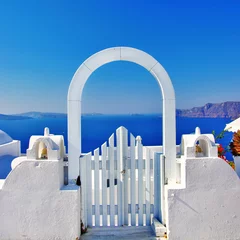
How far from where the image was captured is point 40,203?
299 centimetres

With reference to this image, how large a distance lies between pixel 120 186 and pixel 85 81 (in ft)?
5.95

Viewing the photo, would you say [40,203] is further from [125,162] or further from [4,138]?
[4,138]

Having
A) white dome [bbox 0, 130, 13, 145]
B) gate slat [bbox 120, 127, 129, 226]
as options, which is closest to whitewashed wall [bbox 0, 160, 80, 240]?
gate slat [bbox 120, 127, 129, 226]

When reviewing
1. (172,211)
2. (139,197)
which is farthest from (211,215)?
(139,197)

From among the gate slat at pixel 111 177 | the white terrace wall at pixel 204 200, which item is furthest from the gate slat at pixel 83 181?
the white terrace wall at pixel 204 200

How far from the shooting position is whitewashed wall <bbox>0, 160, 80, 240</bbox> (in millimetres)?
2979

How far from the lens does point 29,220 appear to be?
299 centimetres

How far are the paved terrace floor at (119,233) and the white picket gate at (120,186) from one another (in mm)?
93

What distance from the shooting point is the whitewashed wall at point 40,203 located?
298 cm

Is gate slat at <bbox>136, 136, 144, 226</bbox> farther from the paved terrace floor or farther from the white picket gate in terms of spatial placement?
the paved terrace floor

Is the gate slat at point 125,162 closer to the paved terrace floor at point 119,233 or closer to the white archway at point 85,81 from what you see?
the paved terrace floor at point 119,233

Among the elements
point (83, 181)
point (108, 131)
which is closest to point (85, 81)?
point (83, 181)

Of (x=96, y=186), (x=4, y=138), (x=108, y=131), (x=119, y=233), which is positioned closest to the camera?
(x=119, y=233)

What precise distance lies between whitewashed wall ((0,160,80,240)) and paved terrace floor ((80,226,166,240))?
0.99 feet
